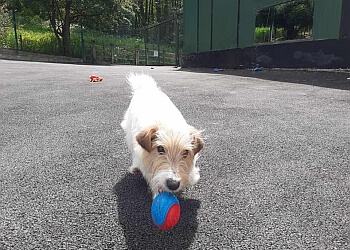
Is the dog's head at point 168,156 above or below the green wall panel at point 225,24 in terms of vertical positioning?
below

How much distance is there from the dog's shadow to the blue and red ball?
0.33 ft

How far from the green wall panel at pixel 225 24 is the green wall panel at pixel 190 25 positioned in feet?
7.05

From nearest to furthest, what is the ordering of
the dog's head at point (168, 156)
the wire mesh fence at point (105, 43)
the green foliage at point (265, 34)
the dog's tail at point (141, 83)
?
the dog's head at point (168, 156)
the dog's tail at point (141, 83)
the green foliage at point (265, 34)
the wire mesh fence at point (105, 43)

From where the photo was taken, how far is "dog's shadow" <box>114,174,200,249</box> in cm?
212

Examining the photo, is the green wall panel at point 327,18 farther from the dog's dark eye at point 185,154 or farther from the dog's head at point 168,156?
the dog's dark eye at point 185,154

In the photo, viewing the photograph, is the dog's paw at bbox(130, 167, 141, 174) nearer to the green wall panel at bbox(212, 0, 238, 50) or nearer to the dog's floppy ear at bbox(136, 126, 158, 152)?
the dog's floppy ear at bbox(136, 126, 158, 152)

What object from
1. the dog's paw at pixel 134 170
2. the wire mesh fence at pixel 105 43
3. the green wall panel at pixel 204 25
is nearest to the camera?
the dog's paw at pixel 134 170

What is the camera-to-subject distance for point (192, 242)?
213 centimetres

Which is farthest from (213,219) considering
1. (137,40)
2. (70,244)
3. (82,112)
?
(137,40)

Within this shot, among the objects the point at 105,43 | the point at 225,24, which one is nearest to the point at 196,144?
the point at 225,24

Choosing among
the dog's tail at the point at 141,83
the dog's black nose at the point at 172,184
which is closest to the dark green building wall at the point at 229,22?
the dog's tail at the point at 141,83

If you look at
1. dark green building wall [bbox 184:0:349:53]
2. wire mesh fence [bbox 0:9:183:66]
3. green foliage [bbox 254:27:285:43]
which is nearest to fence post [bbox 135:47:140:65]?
wire mesh fence [bbox 0:9:183:66]

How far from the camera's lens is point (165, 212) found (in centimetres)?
210

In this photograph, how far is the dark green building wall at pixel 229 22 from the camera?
11.1 m
